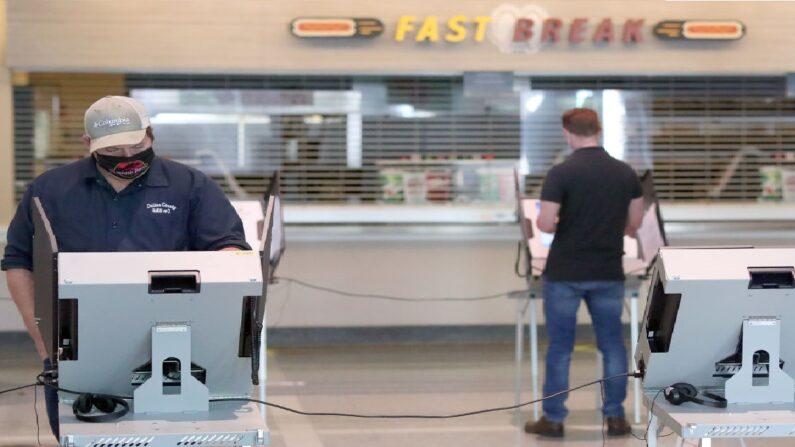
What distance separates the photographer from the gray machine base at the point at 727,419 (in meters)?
2.98

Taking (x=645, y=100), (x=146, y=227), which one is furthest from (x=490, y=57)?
(x=146, y=227)

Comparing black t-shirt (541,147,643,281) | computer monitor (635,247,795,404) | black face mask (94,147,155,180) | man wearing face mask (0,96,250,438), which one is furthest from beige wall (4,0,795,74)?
computer monitor (635,247,795,404)

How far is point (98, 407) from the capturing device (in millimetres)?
2885

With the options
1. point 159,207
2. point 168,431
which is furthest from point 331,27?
point 168,431

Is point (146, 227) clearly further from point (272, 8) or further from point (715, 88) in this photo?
point (715, 88)

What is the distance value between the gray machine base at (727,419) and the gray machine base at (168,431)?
1.00m

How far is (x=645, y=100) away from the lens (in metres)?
8.18

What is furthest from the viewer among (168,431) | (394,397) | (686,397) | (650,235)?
(394,397)

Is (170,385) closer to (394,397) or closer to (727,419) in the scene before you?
(727,419)

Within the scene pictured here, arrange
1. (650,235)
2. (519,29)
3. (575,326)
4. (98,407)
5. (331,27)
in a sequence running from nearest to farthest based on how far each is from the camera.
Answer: (98,407), (575,326), (650,235), (331,27), (519,29)

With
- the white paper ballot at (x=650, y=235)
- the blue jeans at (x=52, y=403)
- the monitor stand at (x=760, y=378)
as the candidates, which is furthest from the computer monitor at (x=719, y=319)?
the white paper ballot at (x=650, y=235)

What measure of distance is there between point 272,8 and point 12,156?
1861mm

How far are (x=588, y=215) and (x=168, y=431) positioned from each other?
2.88m

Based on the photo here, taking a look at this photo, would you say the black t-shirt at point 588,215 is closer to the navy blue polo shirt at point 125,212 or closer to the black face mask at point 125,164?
the navy blue polo shirt at point 125,212
